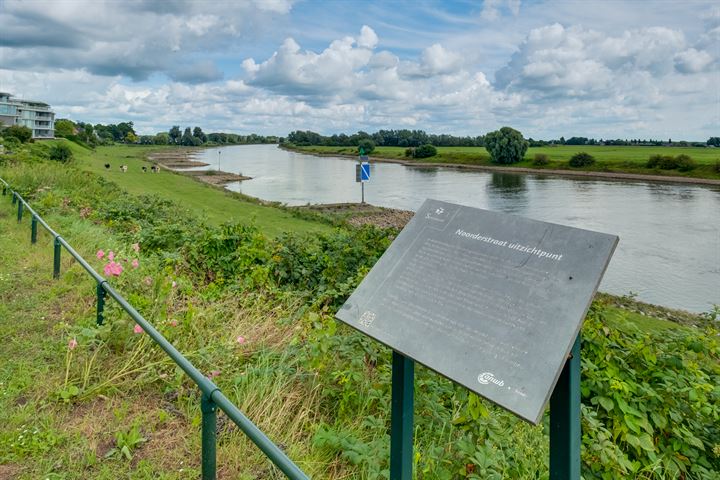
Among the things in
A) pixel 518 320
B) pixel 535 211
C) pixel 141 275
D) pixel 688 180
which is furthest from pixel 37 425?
pixel 688 180

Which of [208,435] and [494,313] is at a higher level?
[494,313]

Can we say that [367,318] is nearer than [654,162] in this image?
Yes

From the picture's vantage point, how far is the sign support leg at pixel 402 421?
241 centimetres

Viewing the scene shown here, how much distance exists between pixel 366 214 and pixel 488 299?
2755cm

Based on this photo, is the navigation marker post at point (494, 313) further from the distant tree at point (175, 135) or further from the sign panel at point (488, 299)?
the distant tree at point (175, 135)

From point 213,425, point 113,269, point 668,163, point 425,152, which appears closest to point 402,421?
point 213,425

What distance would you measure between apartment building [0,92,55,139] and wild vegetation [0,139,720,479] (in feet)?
296

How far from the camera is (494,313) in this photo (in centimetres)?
221

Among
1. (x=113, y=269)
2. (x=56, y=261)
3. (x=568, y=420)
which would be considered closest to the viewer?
(x=568, y=420)

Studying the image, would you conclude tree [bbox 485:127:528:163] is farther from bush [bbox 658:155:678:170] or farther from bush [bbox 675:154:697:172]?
bush [bbox 675:154:697:172]

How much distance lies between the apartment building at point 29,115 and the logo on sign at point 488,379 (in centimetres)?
9368

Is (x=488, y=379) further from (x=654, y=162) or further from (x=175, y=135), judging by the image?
(x=175, y=135)

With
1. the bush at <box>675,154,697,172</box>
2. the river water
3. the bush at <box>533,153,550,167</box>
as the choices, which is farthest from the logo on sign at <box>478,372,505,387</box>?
the bush at <box>533,153,550,167</box>

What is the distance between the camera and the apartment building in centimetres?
7950
